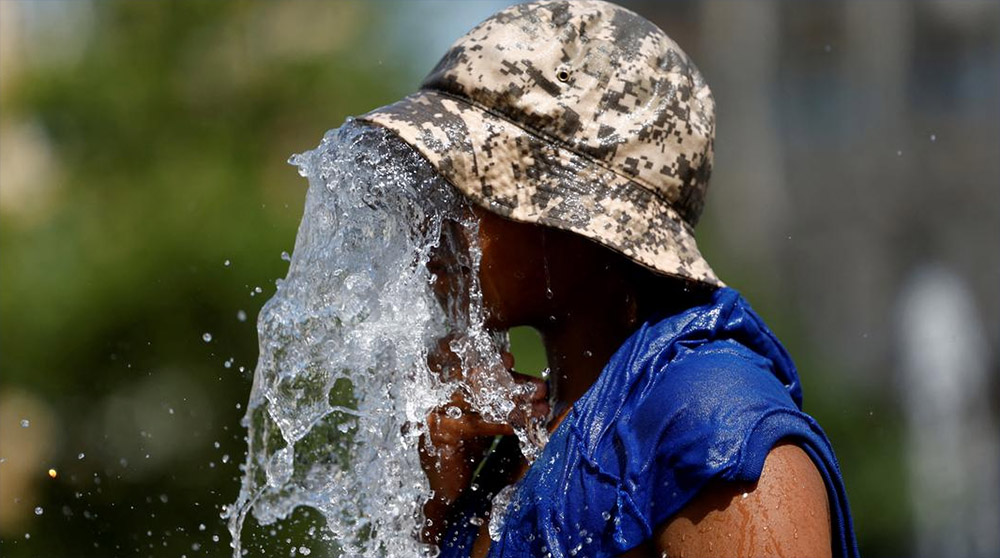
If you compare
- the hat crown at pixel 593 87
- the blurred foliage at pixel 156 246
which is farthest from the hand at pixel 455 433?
the blurred foliage at pixel 156 246

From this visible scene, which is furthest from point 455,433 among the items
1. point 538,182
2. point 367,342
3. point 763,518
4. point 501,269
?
point 763,518

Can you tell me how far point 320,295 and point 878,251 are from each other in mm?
20689

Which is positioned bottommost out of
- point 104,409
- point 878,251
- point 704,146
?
point 878,251

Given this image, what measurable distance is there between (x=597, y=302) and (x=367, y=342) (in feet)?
1.61

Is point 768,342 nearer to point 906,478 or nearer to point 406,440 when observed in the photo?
point 406,440

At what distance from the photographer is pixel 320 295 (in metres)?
2.86

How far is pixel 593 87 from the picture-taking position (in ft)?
8.43

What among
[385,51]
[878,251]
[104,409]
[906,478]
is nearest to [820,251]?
[878,251]

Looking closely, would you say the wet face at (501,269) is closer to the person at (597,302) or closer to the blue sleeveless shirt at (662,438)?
the person at (597,302)

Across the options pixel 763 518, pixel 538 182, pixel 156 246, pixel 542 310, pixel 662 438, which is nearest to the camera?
pixel 763 518

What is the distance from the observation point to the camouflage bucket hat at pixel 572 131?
2.54 m

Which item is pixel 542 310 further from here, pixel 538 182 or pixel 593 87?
pixel 593 87

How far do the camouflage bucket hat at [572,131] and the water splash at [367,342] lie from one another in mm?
111

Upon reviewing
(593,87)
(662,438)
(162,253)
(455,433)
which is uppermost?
(593,87)
